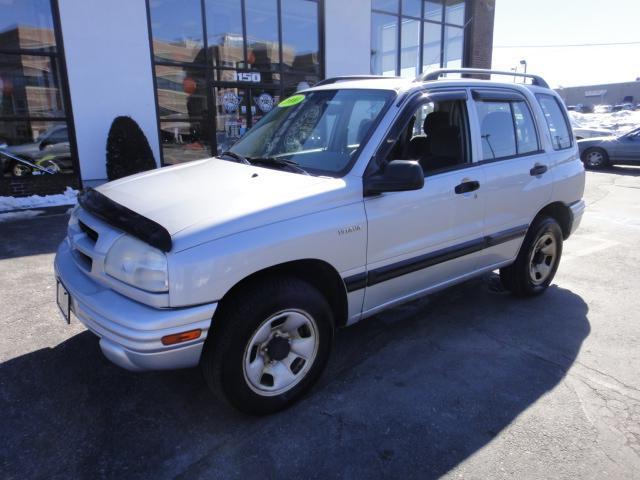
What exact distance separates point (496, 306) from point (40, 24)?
902 centimetres

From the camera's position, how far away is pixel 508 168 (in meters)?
→ 3.86

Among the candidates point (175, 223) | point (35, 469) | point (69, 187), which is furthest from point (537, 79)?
point (69, 187)

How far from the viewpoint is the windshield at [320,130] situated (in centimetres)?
317

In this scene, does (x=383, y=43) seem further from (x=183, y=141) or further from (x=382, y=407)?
(x=382, y=407)

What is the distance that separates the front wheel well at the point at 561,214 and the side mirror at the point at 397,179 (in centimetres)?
215

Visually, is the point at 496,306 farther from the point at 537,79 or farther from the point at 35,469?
the point at 35,469

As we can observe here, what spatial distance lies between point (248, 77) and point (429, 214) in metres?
9.03

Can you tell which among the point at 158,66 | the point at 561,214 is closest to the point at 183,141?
the point at 158,66

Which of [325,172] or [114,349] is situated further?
[325,172]

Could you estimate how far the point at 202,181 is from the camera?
309 centimetres

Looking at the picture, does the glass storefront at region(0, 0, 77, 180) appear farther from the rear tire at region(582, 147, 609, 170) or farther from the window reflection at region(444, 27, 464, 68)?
the rear tire at region(582, 147, 609, 170)

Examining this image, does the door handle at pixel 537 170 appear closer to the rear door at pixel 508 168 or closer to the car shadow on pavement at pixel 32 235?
the rear door at pixel 508 168

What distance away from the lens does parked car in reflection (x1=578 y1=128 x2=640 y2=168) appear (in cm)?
1435

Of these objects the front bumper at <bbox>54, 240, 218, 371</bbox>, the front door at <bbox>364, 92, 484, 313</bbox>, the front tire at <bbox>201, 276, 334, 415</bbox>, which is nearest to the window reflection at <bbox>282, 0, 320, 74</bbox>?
the front door at <bbox>364, 92, 484, 313</bbox>
